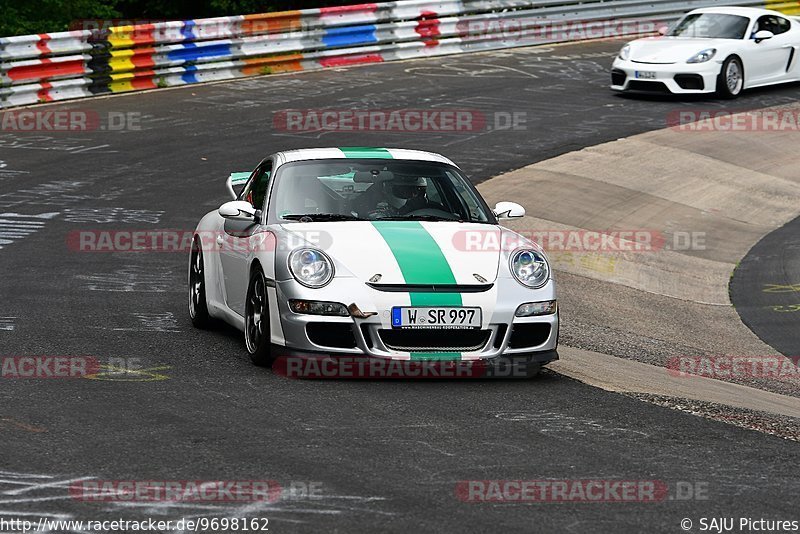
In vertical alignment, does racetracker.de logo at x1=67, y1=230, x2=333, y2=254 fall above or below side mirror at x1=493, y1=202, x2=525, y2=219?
below

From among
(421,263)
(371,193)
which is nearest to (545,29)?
(371,193)

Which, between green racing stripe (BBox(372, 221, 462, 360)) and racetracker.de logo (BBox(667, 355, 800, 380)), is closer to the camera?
green racing stripe (BBox(372, 221, 462, 360))

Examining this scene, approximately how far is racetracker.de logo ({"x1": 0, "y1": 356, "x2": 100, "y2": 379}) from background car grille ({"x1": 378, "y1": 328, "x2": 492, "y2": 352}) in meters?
1.71

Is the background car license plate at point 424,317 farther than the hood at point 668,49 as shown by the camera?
No

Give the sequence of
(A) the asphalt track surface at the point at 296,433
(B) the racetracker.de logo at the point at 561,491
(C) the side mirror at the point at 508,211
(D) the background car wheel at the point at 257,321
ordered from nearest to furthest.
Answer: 1. (A) the asphalt track surface at the point at 296,433
2. (B) the racetracker.de logo at the point at 561,491
3. (D) the background car wheel at the point at 257,321
4. (C) the side mirror at the point at 508,211

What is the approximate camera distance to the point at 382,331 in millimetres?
7930

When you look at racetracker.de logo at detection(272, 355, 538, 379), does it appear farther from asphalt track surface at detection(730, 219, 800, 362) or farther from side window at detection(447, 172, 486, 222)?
asphalt track surface at detection(730, 219, 800, 362)

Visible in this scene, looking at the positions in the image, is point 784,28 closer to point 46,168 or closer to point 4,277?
point 46,168

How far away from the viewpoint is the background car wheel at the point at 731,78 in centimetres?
2264
